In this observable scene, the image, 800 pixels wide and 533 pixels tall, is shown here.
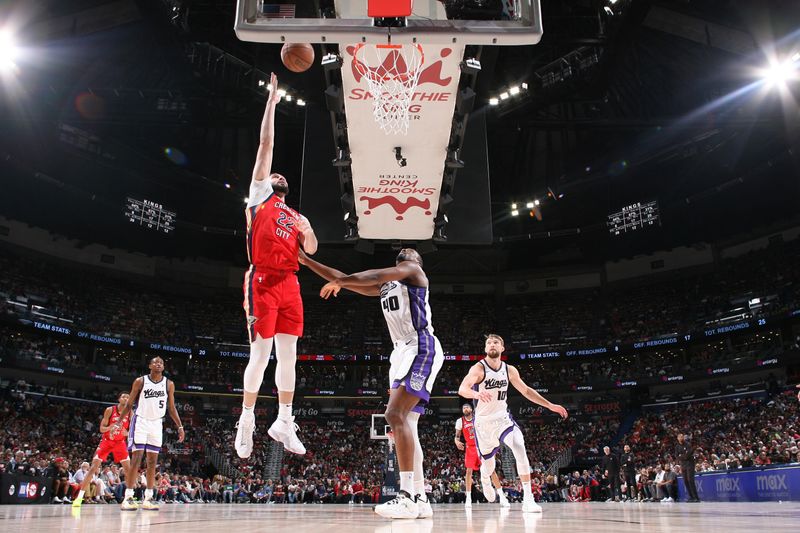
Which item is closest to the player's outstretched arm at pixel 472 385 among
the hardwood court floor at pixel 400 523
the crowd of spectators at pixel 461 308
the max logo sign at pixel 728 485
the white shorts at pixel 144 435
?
the hardwood court floor at pixel 400 523

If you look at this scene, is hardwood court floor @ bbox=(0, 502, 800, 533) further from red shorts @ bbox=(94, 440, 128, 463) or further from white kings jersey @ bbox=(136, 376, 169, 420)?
red shorts @ bbox=(94, 440, 128, 463)

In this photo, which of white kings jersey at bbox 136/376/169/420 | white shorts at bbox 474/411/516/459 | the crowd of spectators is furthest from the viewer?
the crowd of spectators

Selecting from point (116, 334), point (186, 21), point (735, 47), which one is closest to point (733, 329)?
point (735, 47)

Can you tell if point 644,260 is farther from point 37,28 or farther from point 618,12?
point 37,28

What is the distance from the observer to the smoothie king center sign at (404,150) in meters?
8.94

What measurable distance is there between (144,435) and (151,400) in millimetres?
541

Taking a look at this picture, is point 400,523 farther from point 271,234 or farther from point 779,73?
point 779,73

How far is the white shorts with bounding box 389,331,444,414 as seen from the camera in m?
5.21

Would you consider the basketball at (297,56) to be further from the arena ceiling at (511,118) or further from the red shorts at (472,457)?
the red shorts at (472,457)

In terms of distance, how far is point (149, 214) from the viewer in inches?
1045

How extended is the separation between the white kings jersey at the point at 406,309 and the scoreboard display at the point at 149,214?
2346 cm

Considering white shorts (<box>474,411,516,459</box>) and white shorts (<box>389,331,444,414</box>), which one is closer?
white shorts (<box>389,331,444,414</box>)

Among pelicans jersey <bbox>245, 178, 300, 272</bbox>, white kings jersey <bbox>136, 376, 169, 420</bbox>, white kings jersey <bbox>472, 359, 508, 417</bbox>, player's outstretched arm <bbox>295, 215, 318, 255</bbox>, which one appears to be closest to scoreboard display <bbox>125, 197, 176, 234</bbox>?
white kings jersey <bbox>136, 376, 169, 420</bbox>

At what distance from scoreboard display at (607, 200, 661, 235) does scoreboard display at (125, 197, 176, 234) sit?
65.7 ft
